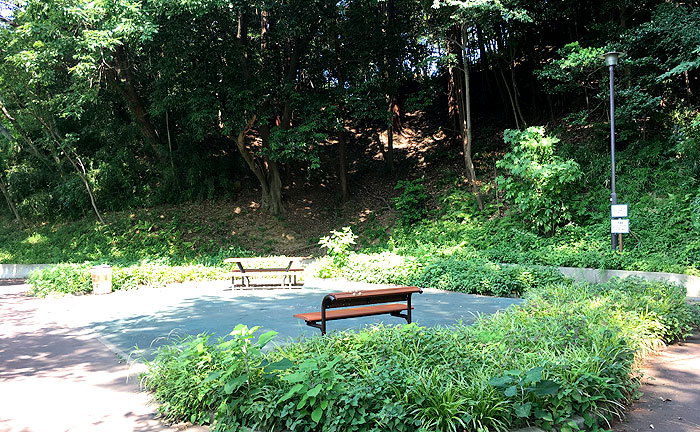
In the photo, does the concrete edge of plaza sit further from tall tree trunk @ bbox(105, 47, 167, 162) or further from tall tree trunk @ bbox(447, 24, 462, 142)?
tall tree trunk @ bbox(105, 47, 167, 162)

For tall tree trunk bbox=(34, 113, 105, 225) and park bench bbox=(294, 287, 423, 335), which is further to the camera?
tall tree trunk bbox=(34, 113, 105, 225)

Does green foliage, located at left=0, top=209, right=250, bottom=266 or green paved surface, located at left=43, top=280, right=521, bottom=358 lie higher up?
green foliage, located at left=0, top=209, right=250, bottom=266

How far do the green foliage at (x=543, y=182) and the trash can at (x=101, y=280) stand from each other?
37.5 ft

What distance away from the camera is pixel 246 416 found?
11.7ft

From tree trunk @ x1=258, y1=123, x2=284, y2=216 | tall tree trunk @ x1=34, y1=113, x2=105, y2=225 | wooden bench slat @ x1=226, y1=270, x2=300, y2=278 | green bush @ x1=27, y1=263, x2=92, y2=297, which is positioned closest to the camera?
green bush @ x1=27, y1=263, x2=92, y2=297

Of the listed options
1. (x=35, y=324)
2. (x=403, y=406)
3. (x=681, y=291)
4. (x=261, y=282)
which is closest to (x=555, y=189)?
(x=681, y=291)

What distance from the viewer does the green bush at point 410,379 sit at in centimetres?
336

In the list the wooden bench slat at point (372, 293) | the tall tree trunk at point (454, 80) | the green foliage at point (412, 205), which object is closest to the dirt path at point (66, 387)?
the wooden bench slat at point (372, 293)

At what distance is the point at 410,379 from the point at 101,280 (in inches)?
421

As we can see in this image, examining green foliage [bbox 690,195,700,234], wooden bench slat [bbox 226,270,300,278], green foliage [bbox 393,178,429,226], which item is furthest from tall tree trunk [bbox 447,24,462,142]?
wooden bench slat [bbox 226,270,300,278]

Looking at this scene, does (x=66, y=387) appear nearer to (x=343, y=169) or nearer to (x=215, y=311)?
(x=215, y=311)

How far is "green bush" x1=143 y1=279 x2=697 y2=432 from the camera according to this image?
3.36 meters

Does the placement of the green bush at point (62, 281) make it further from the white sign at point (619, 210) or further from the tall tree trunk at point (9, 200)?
the white sign at point (619, 210)

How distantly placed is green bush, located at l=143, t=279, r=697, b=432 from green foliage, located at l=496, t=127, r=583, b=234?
859cm
